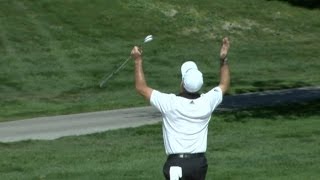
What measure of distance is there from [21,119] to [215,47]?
58.7 feet

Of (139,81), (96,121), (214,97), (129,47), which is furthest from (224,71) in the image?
(129,47)

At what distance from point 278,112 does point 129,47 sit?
16640mm

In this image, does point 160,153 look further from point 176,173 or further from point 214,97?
point 176,173

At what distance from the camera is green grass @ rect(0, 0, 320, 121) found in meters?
26.4

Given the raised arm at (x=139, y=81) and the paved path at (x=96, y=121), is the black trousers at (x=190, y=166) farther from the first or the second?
the paved path at (x=96, y=121)

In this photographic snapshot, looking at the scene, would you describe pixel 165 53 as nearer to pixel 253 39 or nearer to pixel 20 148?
pixel 253 39

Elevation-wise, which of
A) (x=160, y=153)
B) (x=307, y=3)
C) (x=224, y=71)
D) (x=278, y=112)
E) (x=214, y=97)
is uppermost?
(x=224, y=71)

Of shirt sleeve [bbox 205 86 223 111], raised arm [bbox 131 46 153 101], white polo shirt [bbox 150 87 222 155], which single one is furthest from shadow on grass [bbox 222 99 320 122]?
white polo shirt [bbox 150 87 222 155]

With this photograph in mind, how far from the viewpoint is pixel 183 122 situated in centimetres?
703

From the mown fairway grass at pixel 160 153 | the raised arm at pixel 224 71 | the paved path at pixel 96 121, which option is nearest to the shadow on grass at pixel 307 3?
the paved path at pixel 96 121

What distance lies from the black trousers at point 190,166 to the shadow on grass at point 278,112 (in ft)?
36.8

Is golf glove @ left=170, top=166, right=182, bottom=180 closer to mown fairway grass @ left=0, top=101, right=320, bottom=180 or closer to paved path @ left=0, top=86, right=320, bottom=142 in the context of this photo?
mown fairway grass @ left=0, top=101, right=320, bottom=180

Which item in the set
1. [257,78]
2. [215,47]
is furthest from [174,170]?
[215,47]

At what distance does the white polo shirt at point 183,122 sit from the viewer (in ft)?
23.0
